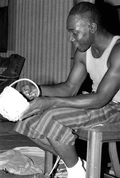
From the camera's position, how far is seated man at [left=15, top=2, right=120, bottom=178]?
1.79m

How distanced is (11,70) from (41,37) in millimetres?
897

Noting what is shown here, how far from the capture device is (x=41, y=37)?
5262 mm

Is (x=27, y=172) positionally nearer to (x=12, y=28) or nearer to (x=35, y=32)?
(x=35, y=32)

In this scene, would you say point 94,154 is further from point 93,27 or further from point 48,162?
point 93,27

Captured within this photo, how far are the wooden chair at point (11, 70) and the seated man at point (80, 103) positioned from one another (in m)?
2.41

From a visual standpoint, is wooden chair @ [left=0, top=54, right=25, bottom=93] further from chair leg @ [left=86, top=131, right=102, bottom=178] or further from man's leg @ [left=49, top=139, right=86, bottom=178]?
Answer: chair leg @ [left=86, top=131, right=102, bottom=178]

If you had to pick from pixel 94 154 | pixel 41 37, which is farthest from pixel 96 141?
pixel 41 37

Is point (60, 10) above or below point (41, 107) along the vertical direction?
above

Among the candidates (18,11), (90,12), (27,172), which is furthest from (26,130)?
(18,11)

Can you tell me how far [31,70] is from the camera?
544 cm

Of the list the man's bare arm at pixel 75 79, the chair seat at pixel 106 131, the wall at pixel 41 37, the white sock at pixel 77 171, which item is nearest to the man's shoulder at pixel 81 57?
the man's bare arm at pixel 75 79

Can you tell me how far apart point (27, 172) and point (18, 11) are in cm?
374

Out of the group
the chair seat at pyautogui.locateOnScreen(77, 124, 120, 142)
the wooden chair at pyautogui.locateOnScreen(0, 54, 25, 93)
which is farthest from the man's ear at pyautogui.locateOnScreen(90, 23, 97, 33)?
the wooden chair at pyautogui.locateOnScreen(0, 54, 25, 93)

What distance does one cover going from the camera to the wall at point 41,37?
4.80 metres
